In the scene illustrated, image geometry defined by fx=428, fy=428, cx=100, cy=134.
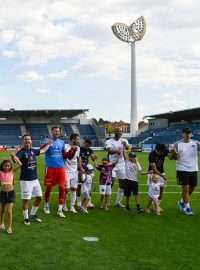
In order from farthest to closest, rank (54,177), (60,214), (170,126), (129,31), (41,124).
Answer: (41,124)
(129,31)
(170,126)
(54,177)
(60,214)

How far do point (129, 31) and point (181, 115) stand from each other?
19645 mm

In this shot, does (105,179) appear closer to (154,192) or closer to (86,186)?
(86,186)

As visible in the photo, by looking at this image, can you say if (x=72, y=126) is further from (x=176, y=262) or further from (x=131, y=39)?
(x=176, y=262)

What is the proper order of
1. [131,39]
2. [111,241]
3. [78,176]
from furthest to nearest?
[131,39]
[78,176]
[111,241]

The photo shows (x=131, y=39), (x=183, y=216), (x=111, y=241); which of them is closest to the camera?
(x=111, y=241)

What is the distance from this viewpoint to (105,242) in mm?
7469

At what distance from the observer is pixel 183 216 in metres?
10.1

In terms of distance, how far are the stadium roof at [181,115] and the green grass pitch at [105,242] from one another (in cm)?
5781

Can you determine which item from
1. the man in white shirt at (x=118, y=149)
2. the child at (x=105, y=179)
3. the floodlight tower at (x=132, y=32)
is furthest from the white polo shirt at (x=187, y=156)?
the floodlight tower at (x=132, y=32)

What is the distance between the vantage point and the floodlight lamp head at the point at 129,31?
8006cm

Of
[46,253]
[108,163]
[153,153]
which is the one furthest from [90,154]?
[46,253]

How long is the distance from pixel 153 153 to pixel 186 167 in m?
0.89

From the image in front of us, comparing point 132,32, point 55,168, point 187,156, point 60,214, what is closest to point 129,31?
point 132,32

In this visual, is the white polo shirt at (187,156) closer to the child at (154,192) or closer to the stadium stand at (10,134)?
the child at (154,192)
